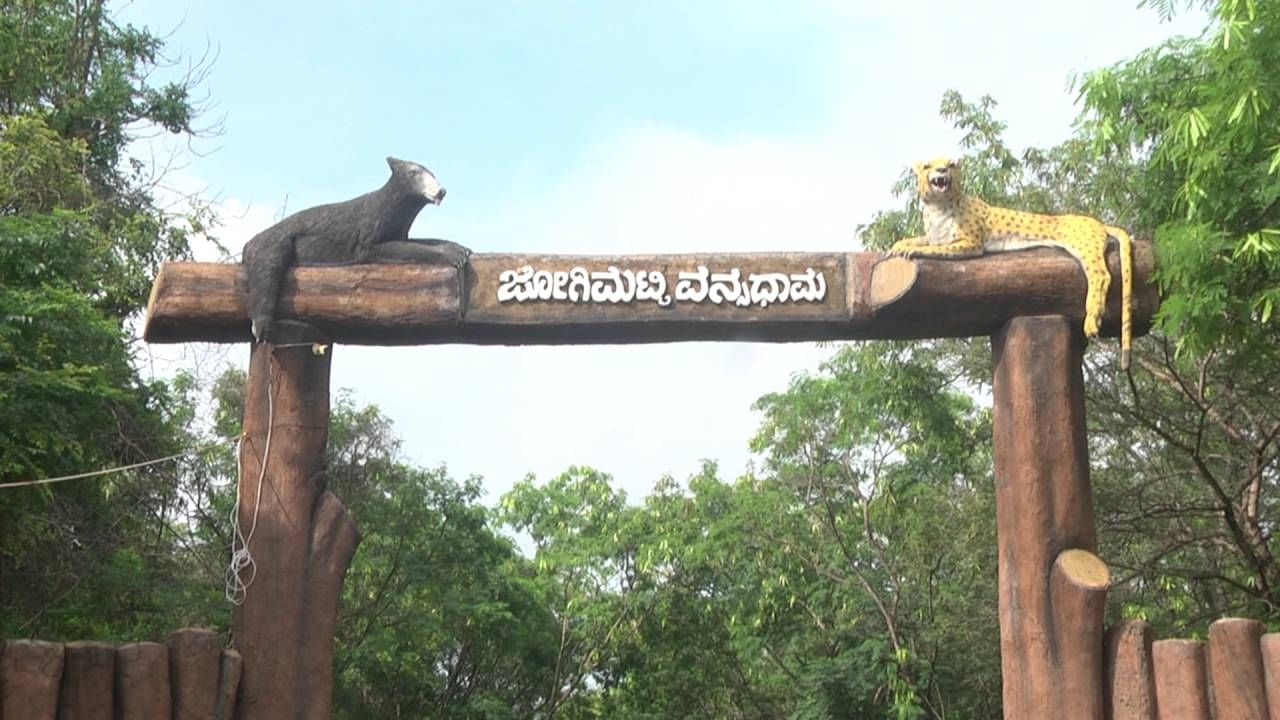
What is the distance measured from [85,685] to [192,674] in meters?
0.40

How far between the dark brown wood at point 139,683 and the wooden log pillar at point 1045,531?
134 inches

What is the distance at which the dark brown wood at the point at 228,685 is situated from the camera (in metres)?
5.41

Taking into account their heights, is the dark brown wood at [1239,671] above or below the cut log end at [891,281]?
below

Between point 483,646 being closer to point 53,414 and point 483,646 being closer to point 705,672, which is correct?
point 705,672

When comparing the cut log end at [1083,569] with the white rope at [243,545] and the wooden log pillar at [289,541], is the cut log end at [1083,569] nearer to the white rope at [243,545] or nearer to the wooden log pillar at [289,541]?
the wooden log pillar at [289,541]

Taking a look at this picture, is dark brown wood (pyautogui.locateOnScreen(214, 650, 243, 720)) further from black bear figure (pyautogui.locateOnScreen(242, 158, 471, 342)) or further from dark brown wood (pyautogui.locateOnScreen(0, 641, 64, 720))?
black bear figure (pyautogui.locateOnScreen(242, 158, 471, 342))

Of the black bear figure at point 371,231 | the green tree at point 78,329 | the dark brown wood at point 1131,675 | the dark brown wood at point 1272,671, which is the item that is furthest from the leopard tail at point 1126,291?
the green tree at point 78,329

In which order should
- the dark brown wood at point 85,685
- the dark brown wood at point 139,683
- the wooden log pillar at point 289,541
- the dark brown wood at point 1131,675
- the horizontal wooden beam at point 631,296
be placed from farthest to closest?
the horizontal wooden beam at point 631,296 < the wooden log pillar at point 289,541 < the dark brown wood at point 1131,675 < the dark brown wood at point 139,683 < the dark brown wood at point 85,685

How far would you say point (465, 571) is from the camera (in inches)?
597

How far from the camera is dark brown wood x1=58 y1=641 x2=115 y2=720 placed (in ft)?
16.7

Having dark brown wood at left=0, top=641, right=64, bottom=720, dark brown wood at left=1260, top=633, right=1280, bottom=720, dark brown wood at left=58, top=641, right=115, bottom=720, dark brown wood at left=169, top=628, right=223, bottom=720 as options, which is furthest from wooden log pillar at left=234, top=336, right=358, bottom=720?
dark brown wood at left=1260, top=633, right=1280, bottom=720

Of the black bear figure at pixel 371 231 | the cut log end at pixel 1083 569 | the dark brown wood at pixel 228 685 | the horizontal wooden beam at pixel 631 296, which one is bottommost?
the dark brown wood at pixel 228 685

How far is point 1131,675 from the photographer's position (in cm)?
550

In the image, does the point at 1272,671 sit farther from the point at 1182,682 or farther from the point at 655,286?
the point at 655,286
